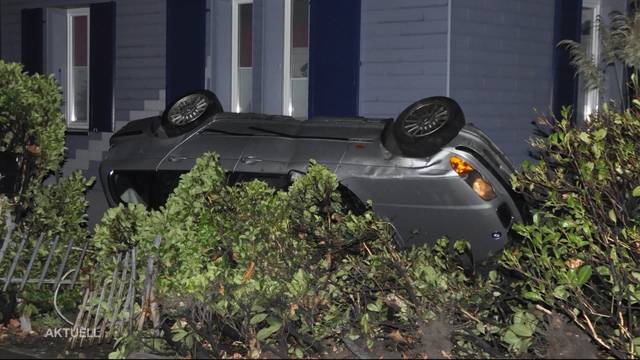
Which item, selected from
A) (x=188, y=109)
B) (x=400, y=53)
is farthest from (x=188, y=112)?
(x=400, y=53)

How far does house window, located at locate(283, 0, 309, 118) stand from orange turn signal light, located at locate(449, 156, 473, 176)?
16.0 ft

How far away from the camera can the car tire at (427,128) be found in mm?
8383

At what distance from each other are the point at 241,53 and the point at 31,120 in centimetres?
491

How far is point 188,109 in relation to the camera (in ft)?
33.3

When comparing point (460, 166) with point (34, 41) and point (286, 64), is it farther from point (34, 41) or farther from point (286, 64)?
point (34, 41)

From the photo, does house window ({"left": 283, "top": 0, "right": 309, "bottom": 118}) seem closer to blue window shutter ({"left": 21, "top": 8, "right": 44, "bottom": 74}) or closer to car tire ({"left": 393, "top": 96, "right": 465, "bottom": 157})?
car tire ({"left": 393, "top": 96, "right": 465, "bottom": 157})

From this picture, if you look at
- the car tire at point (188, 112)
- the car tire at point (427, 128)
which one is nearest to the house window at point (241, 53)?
the car tire at point (188, 112)

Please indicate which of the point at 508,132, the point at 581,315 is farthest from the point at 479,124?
the point at 581,315

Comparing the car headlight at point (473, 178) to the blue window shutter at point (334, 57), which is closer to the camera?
the car headlight at point (473, 178)

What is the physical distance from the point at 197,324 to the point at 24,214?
11.1 feet

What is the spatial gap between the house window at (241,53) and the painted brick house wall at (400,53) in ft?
7.73

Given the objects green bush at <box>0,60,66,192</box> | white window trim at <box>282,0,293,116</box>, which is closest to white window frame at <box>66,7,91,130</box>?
white window trim at <box>282,0,293,116</box>

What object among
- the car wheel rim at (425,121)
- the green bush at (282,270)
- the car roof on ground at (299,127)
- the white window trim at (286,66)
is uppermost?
the white window trim at (286,66)

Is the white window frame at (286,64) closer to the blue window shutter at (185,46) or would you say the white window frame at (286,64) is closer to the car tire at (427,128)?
the blue window shutter at (185,46)
